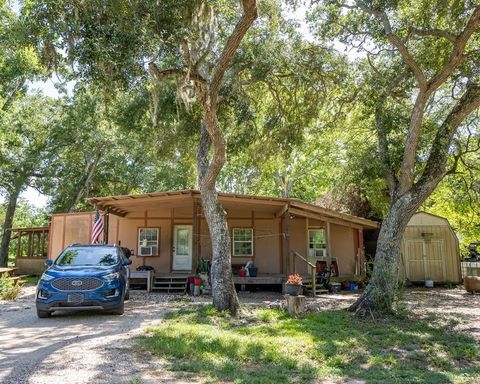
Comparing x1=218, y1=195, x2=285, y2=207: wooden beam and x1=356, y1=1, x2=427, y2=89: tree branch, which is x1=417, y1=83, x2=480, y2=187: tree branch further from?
x1=218, y1=195, x2=285, y2=207: wooden beam

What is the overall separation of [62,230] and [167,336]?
13650mm

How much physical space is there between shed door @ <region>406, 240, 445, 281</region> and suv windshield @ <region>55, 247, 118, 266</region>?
46.1 ft

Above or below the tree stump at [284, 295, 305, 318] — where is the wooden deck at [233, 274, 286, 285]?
above

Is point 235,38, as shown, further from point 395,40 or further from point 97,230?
point 97,230

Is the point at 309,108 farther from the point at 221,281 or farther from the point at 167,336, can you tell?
the point at 167,336

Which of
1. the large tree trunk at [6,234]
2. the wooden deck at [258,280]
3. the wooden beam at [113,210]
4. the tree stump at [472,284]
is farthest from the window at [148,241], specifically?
the tree stump at [472,284]

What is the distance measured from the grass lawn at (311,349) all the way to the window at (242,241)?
8285 millimetres

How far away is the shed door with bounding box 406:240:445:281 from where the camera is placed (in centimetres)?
1903

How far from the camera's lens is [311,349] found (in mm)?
6617

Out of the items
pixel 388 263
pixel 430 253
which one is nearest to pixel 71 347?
pixel 388 263

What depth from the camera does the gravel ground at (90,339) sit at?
505 centimetres

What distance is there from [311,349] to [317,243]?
11.7 m

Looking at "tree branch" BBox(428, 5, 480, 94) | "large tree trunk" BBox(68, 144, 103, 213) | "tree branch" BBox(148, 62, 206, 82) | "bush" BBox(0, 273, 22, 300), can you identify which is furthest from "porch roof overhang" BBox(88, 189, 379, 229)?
"large tree trunk" BBox(68, 144, 103, 213)

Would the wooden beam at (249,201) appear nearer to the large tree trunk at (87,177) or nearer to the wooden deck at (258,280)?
the wooden deck at (258,280)
